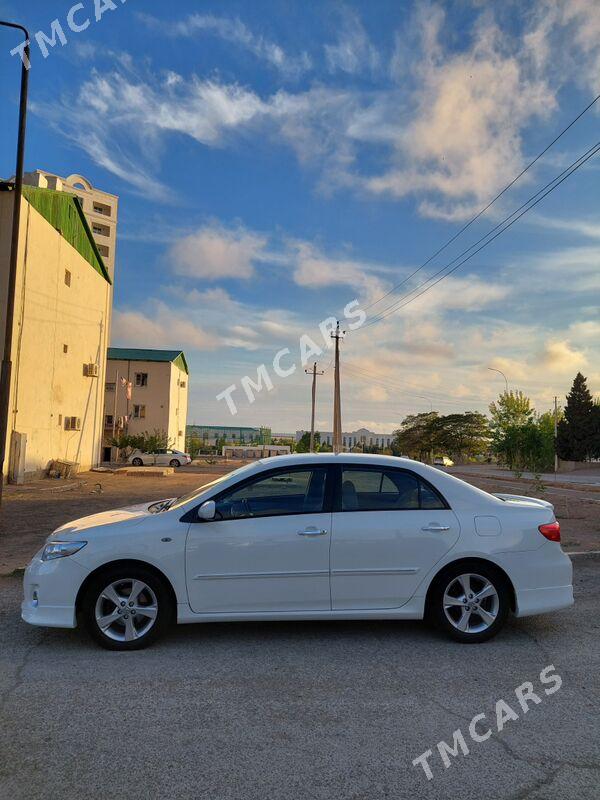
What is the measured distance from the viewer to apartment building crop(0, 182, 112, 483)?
21.6 metres

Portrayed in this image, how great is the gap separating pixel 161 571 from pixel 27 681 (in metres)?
1.15

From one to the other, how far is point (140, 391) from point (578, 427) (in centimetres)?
4238

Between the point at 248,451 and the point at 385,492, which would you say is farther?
the point at 248,451

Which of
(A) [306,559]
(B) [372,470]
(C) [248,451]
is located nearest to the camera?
(A) [306,559]

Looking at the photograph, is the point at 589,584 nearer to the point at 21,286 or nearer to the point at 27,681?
the point at 27,681

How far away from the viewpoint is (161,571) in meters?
4.98

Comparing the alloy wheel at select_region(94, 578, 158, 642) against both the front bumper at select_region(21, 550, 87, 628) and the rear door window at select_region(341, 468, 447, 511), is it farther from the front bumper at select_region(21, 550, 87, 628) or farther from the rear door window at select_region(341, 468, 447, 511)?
the rear door window at select_region(341, 468, 447, 511)

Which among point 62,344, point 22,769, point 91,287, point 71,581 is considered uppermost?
point 91,287

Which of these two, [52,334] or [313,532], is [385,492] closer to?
[313,532]

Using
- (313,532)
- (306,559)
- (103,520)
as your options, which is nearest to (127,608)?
(103,520)

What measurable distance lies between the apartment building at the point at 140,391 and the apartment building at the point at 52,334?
2645 centimetres

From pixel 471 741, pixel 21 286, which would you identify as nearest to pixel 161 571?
pixel 471 741

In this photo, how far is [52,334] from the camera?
2562cm

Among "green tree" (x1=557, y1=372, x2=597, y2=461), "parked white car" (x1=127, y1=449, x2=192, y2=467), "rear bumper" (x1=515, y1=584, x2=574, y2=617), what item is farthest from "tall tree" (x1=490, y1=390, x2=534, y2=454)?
"rear bumper" (x1=515, y1=584, x2=574, y2=617)
